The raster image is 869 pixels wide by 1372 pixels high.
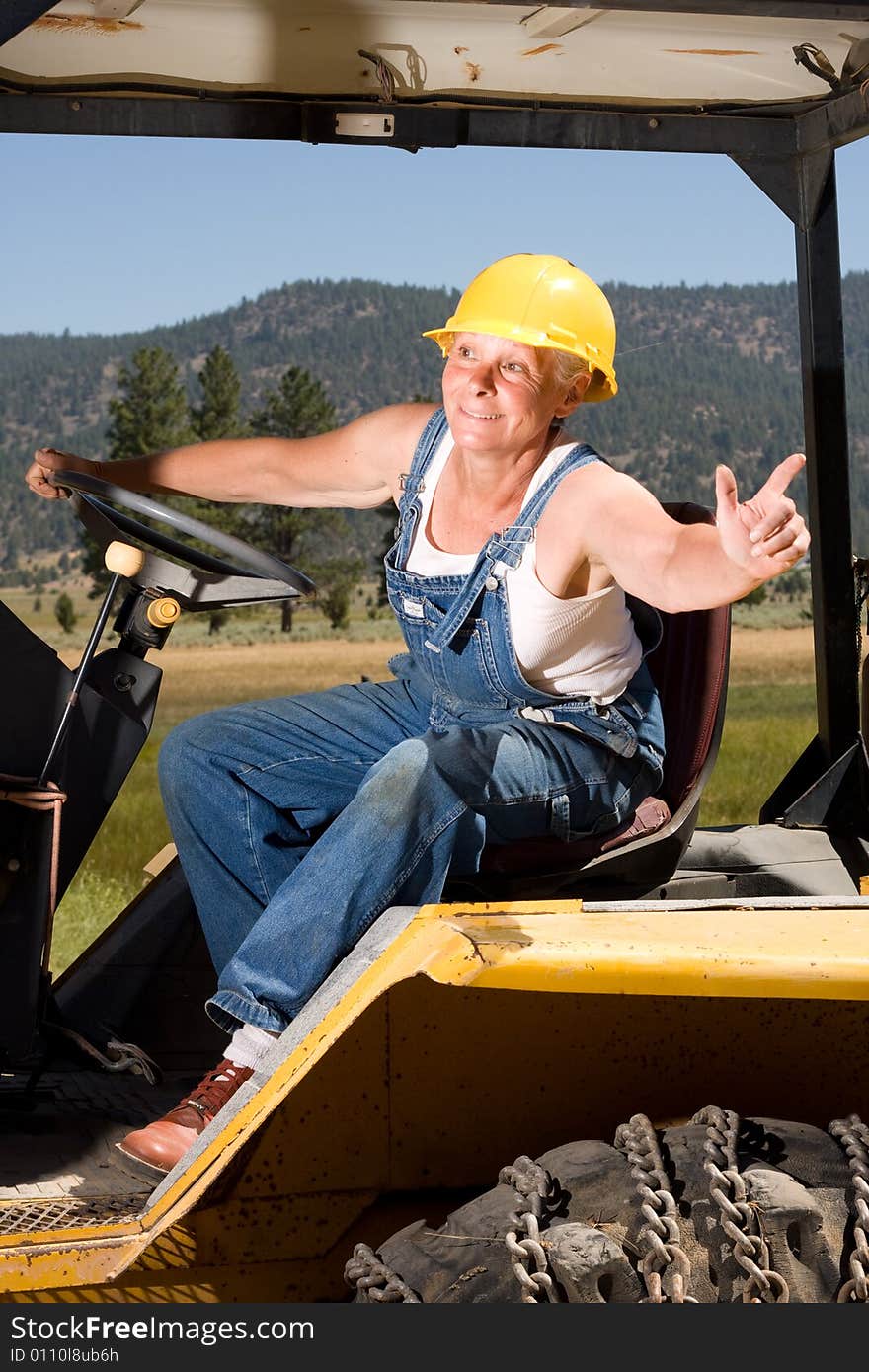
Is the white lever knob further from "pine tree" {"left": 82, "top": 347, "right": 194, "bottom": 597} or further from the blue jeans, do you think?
"pine tree" {"left": 82, "top": 347, "right": 194, "bottom": 597}

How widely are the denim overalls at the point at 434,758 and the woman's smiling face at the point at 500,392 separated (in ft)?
0.32

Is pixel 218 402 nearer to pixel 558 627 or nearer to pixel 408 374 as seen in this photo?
pixel 408 374

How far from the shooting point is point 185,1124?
2.38 meters

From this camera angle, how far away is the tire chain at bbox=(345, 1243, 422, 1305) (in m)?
1.93

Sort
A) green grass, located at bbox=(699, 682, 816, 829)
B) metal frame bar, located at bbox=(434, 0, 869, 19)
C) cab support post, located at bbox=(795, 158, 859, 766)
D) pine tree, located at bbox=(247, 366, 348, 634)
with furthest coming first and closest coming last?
pine tree, located at bbox=(247, 366, 348, 634) → green grass, located at bbox=(699, 682, 816, 829) → cab support post, located at bbox=(795, 158, 859, 766) → metal frame bar, located at bbox=(434, 0, 869, 19)

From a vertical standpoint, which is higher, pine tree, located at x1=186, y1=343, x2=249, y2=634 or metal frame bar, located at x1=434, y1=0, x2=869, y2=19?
metal frame bar, located at x1=434, y1=0, x2=869, y2=19

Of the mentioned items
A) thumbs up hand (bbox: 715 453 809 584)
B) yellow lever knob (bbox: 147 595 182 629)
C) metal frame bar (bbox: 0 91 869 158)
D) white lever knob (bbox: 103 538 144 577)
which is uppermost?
metal frame bar (bbox: 0 91 869 158)

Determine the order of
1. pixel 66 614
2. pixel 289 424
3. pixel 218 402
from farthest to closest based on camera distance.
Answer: pixel 218 402 < pixel 289 424 < pixel 66 614

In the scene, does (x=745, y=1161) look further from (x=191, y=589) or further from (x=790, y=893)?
(x=191, y=589)

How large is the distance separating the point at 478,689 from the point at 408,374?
157 feet

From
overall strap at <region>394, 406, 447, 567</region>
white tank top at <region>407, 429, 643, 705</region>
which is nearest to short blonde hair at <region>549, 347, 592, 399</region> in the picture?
white tank top at <region>407, 429, 643, 705</region>

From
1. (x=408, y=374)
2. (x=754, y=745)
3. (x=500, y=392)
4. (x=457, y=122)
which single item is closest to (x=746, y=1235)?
(x=500, y=392)

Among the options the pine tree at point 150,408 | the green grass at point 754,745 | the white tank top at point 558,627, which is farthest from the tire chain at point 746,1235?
the pine tree at point 150,408

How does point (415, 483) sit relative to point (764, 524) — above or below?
below
